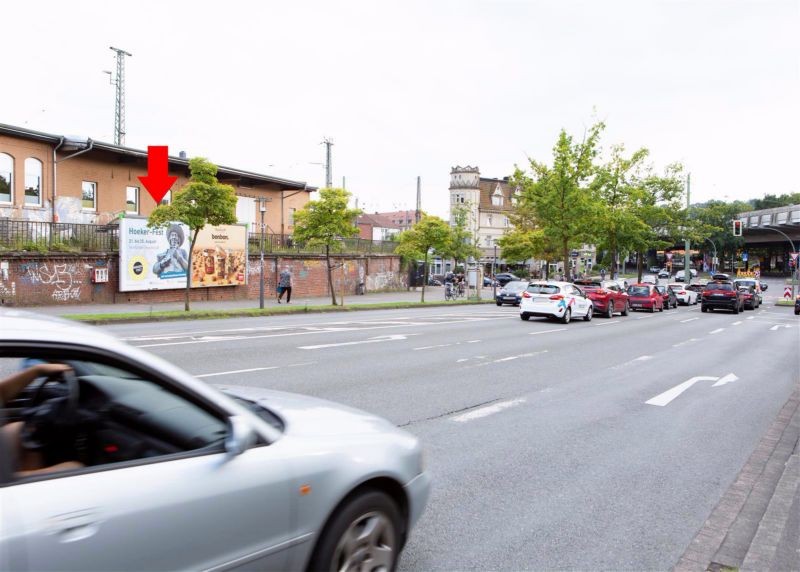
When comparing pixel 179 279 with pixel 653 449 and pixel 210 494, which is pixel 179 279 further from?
pixel 210 494

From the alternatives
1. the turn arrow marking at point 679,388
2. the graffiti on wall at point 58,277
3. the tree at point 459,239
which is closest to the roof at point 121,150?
the graffiti on wall at point 58,277

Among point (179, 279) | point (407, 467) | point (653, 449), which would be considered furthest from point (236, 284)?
point (407, 467)

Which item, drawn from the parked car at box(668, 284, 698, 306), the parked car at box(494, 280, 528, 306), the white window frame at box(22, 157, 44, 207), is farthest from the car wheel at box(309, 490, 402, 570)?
the parked car at box(668, 284, 698, 306)

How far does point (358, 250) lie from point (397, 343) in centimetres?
3042

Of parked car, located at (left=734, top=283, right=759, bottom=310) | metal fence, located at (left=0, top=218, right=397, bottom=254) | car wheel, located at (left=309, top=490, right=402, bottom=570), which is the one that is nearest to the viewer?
car wheel, located at (left=309, top=490, right=402, bottom=570)

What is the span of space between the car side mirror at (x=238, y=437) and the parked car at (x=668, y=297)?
126 feet

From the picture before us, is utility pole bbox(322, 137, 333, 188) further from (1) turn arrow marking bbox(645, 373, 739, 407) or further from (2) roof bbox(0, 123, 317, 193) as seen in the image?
(1) turn arrow marking bbox(645, 373, 739, 407)

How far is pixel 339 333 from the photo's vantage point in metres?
17.0

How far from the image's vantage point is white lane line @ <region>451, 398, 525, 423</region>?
25.3 feet

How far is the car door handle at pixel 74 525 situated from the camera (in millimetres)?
2180

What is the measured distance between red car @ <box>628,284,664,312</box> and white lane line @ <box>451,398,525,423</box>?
28706mm

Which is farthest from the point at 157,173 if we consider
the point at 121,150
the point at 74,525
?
the point at 74,525

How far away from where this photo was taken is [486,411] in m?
8.17

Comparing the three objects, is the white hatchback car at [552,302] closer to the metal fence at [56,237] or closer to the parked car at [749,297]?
the metal fence at [56,237]
